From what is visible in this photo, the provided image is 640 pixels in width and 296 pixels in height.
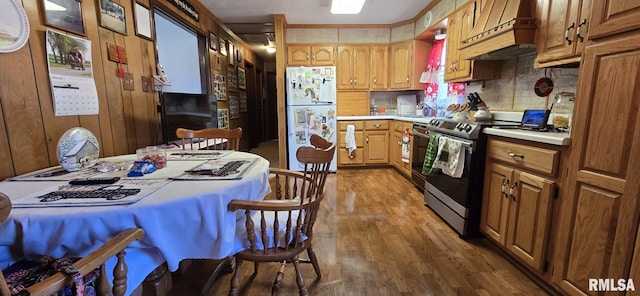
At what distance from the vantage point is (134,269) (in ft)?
3.15

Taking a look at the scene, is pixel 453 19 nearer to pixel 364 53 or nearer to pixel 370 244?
pixel 364 53

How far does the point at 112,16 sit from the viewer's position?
2068 mm

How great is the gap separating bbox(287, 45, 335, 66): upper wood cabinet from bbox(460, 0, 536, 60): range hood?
226 centimetres

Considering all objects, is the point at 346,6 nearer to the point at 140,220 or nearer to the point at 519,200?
the point at 519,200

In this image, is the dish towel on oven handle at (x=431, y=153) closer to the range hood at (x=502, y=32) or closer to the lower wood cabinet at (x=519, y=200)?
the lower wood cabinet at (x=519, y=200)

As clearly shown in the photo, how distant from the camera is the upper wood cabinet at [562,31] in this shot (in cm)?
156

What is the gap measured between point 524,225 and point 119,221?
2.07 m

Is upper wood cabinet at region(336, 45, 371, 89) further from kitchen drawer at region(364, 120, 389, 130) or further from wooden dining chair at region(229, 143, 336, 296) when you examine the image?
wooden dining chair at region(229, 143, 336, 296)

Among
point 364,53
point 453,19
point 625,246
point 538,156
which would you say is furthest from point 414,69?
point 625,246

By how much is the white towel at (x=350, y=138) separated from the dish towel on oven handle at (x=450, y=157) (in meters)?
1.84

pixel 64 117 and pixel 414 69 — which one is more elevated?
pixel 414 69

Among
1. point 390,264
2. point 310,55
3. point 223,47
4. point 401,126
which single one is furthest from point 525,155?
point 223,47

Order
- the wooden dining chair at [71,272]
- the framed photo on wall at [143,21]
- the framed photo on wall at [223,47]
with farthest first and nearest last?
the framed photo on wall at [223,47] < the framed photo on wall at [143,21] < the wooden dining chair at [71,272]

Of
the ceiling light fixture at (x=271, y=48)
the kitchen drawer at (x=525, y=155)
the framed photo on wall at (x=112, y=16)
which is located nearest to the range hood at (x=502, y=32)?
the kitchen drawer at (x=525, y=155)
